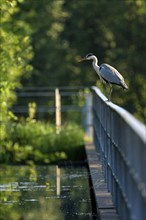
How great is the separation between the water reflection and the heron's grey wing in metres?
1.60

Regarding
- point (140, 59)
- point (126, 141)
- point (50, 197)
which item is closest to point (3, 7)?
point (50, 197)

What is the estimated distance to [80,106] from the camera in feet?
81.9

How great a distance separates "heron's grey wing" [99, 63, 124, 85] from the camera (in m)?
14.2

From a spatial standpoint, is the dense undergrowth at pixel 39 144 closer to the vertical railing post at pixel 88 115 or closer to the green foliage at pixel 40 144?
the green foliage at pixel 40 144

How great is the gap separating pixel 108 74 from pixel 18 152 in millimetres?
7037

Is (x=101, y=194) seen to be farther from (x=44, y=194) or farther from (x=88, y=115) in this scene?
Result: (x=88, y=115)

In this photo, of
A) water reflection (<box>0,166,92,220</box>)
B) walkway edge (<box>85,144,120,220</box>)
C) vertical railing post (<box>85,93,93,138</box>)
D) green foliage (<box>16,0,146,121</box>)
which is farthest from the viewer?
green foliage (<box>16,0,146,121</box>)

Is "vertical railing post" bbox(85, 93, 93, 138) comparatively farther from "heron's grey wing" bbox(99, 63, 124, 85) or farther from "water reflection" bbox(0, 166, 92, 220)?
"heron's grey wing" bbox(99, 63, 124, 85)

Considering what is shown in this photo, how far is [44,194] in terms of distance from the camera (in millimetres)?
14453

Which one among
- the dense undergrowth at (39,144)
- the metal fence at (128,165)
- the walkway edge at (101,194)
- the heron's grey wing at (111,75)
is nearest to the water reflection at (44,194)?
the walkway edge at (101,194)

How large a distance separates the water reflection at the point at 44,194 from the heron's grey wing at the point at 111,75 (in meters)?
1.60

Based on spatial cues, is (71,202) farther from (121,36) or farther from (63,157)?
(121,36)

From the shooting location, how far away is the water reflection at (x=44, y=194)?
12.3 m

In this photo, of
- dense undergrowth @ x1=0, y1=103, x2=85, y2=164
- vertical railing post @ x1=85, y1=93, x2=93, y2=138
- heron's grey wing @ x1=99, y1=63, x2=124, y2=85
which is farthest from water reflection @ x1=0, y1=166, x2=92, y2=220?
vertical railing post @ x1=85, y1=93, x2=93, y2=138
